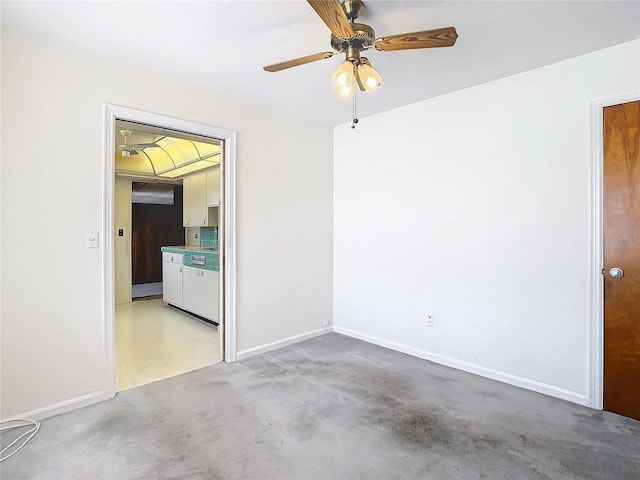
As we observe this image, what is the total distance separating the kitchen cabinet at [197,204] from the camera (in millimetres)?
5445

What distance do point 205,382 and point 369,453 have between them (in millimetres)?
1502

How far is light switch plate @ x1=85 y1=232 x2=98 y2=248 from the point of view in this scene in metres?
2.40

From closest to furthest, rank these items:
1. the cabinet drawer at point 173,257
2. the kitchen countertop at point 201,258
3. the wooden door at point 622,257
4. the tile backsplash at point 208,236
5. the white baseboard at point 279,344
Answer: the wooden door at point 622,257, the white baseboard at point 279,344, the kitchen countertop at point 201,258, the cabinet drawer at point 173,257, the tile backsplash at point 208,236

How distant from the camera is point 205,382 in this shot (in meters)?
2.79

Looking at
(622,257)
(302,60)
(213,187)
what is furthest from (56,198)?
(622,257)

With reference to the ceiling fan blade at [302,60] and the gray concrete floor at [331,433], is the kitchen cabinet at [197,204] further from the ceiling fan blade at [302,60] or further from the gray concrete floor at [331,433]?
the ceiling fan blade at [302,60]

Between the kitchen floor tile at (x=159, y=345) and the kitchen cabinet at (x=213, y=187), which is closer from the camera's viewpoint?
the kitchen floor tile at (x=159, y=345)

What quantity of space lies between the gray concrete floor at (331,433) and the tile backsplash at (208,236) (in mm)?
3235

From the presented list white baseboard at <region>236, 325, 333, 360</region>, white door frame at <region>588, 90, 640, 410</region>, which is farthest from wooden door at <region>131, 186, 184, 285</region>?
white door frame at <region>588, 90, 640, 410</region>

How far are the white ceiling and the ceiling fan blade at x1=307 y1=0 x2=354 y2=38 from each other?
0.96ft

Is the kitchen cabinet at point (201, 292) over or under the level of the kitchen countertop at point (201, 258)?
under

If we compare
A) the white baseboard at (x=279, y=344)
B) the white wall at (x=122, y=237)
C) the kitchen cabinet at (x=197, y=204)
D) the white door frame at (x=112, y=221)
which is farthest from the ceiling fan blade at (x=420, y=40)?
the white wall at (x=122, y=237)

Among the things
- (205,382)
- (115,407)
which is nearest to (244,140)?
(205,382)

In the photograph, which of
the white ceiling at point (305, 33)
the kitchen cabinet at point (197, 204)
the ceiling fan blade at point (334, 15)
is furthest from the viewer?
the kitchen cabinet at point (197, 204)
